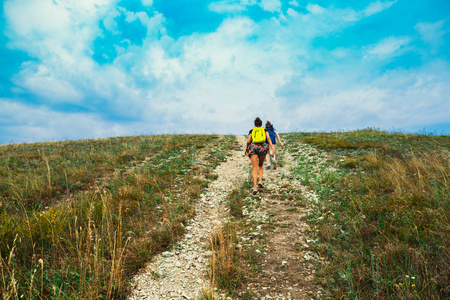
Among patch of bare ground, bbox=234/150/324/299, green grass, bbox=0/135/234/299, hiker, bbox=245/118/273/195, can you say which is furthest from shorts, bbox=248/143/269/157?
green grass, bbox=0/135/234/299

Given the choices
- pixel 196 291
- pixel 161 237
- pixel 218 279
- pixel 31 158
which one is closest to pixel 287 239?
pixel 218 279

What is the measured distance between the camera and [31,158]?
17.1 metres

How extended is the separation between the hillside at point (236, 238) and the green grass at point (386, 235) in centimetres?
3

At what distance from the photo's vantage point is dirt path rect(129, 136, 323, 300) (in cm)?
470

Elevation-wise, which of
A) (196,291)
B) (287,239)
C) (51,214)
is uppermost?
(51,214)

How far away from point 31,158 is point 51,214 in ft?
50.1

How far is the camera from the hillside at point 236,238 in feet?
14.3

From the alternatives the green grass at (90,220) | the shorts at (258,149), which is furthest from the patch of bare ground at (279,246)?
the green grass at (90,220)

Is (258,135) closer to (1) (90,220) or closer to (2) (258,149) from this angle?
(2) (258,149)

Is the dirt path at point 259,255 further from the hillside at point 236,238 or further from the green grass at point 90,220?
the green grass at point 90,220

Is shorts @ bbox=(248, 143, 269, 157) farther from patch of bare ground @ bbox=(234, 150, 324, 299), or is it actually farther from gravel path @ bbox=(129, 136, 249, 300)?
gravel path @ bbox=(129, 136, 249, 300)

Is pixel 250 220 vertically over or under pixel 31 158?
under

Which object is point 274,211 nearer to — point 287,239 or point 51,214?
point 287,239

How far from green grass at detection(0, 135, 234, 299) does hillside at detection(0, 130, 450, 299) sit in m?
0.05
